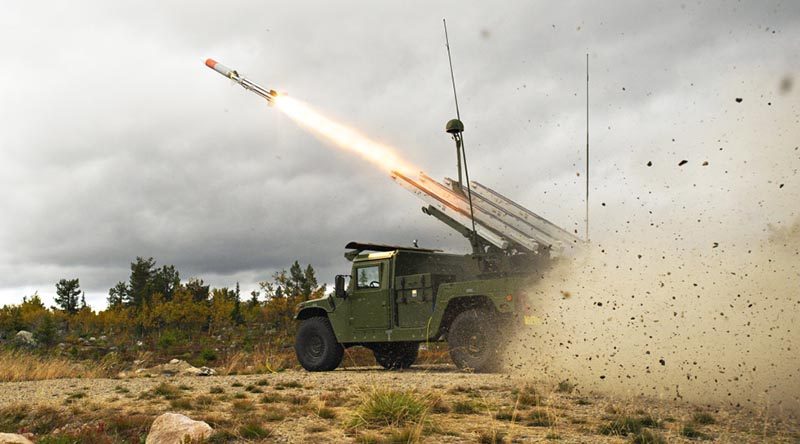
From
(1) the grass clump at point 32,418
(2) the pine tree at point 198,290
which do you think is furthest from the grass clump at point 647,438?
(2) the pine tree at point 198,290

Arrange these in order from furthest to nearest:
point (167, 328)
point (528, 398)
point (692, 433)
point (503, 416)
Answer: point (167, 328), point (528, 398), point (503, 416), point (692, 433)

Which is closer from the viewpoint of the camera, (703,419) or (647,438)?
(647,438)

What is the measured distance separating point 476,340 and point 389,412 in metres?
5.87

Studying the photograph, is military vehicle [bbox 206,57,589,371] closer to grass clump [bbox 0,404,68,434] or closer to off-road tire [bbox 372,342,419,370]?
off-road tire [bbox 372,342,419,370]

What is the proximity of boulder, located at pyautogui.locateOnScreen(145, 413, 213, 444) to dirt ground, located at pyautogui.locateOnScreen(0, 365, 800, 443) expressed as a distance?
24 cm

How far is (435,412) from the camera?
7875 mm

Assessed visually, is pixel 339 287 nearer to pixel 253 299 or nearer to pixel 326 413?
pixel 326 413

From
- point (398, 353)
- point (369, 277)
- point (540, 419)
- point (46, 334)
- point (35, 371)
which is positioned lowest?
point (540, 419)

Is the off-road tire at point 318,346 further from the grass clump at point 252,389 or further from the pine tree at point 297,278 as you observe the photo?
the pine tree at point 297,278

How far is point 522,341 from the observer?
40.3 ft

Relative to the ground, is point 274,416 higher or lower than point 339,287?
lower

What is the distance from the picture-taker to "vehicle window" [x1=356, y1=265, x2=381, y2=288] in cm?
1505

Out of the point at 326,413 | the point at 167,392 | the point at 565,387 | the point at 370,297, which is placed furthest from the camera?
the point at 370,297

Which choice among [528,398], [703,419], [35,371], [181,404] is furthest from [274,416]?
[35,371]
